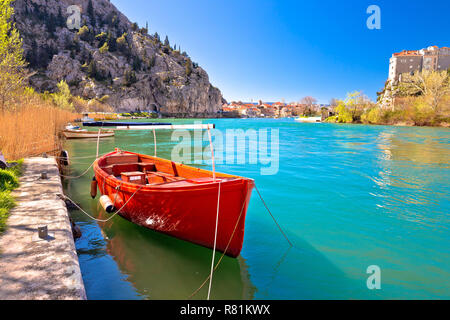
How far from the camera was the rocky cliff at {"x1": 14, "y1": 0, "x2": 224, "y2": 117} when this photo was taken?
9825cm

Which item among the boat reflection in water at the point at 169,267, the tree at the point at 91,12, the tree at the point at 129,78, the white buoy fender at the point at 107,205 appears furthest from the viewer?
the tree at the point at 91,12

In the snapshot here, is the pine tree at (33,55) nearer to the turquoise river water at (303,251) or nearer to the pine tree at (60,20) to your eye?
the pine tree at (60,20)

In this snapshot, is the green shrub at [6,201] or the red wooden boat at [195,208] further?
the green shrub at [6,201]

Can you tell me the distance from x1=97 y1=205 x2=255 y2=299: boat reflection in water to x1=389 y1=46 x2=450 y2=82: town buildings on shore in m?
102

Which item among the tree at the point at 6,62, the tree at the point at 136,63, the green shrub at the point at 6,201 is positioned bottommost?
the green shrub at the point at 6,201

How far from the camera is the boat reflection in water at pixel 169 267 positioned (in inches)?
172

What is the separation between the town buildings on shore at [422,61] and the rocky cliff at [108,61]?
90448 mm

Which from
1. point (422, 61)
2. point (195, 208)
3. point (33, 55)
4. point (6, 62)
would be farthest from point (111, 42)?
point (195, 208)

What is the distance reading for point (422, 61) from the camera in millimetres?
87062

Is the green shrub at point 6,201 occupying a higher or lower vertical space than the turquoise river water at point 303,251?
higher

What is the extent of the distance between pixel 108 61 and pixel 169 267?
12643 centimetres

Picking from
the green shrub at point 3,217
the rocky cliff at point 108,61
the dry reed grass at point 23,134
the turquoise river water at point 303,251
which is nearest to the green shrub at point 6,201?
the green shrub at point 3,217
